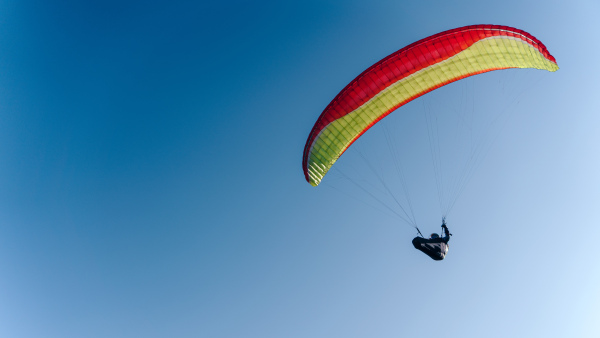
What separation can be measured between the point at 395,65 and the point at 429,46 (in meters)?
1.23

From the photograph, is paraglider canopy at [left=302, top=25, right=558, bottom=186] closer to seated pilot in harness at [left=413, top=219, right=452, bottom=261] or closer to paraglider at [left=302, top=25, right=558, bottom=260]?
paraglider at [left=302, top=25, right=558, bottom=260]

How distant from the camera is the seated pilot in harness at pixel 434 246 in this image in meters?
15.3

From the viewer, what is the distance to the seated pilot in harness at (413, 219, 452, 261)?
15312 mm

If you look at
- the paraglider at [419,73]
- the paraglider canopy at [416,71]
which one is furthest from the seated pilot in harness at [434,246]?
the paraglider canopy at [416,71]

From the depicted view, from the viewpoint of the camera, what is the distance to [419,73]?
1486 cm

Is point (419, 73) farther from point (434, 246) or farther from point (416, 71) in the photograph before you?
point (434, 246)

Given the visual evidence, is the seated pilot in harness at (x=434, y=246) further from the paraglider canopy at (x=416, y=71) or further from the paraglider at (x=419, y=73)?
the paraglider canopy at (x=416, y=71)

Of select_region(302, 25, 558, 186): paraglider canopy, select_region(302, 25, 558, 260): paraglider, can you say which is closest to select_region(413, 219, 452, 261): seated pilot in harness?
select_region(302, 25, 558, 260): paraglider

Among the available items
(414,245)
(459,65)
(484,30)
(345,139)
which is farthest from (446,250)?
(484,30)

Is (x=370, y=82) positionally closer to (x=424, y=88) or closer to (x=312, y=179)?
(x=424, y=88)

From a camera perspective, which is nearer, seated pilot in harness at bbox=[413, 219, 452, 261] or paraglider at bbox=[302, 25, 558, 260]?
paraglider at bbox=[302, 25, 558, 260]

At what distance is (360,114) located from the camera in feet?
51.4

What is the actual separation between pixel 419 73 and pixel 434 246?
629 cm

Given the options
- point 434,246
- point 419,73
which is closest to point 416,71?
point 419,73
